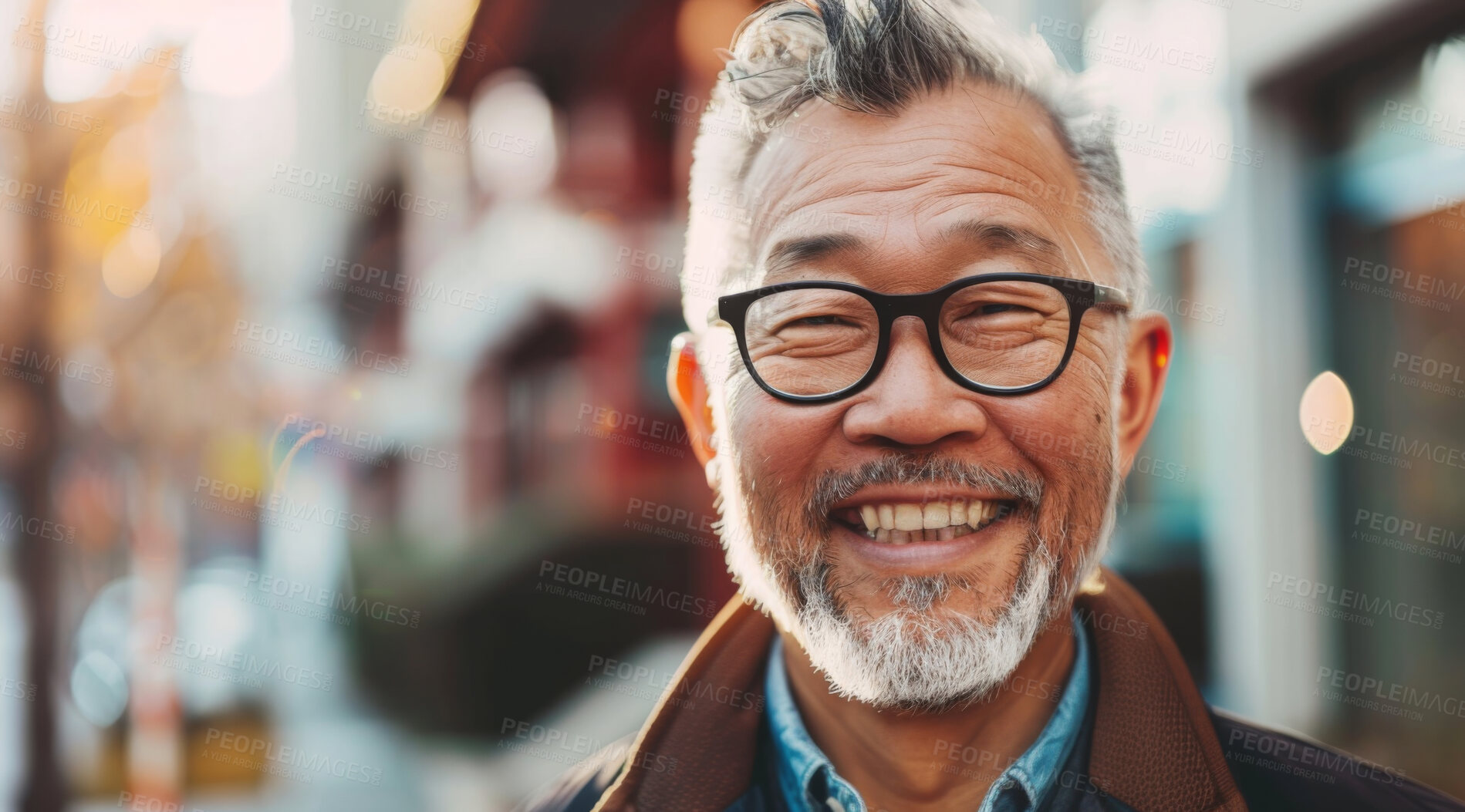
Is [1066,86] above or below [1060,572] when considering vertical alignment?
above

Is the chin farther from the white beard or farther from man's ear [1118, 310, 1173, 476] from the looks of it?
man's ear [1118, 310, 1173, 476]

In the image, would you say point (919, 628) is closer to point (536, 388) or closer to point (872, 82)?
point (872, 82)

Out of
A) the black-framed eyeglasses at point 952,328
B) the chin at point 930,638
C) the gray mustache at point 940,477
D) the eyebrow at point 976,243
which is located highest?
the eyebrow at point 976,243

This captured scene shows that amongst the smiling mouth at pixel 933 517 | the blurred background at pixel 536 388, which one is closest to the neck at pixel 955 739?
the smiling mouth at pixel 933 517

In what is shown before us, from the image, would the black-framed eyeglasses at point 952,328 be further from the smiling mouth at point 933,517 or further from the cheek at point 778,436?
the smiling mouth at point 933,517

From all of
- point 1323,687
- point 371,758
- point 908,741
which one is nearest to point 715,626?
point 908,741

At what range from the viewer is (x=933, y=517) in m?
1.22

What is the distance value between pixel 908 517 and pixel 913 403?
16 centimetres

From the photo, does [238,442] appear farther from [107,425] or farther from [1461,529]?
[1461,529]

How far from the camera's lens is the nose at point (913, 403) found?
1183 mm

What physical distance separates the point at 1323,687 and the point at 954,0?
2497mm

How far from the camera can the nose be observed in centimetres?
118

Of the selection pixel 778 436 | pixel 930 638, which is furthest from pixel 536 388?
pixel 930 638

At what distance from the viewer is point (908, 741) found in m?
1.33
